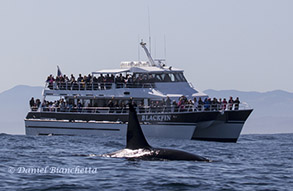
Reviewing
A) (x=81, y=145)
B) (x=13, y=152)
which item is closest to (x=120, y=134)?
(x=81, y=145)

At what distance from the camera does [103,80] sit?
52.6 metres

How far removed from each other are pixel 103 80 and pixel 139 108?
398cm

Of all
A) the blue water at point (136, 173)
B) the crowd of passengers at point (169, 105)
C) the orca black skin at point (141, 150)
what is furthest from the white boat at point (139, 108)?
Answer: the orca black skin at point (141, 150)

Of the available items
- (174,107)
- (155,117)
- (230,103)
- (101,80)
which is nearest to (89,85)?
(101,80)

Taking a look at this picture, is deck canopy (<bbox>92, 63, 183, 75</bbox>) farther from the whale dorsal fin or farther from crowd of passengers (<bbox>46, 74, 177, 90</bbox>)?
the whale dorsal fin

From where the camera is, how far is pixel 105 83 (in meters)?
52.2

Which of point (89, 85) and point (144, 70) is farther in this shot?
point (89, 85)

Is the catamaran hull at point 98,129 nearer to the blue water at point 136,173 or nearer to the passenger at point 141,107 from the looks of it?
the passenger at point 141,107

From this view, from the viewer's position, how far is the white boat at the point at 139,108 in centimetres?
4778

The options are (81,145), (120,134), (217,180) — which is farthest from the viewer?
(120,134)

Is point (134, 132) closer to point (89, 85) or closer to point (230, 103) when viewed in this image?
point (230, 103)

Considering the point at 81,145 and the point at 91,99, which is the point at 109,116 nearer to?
the point at 91,99

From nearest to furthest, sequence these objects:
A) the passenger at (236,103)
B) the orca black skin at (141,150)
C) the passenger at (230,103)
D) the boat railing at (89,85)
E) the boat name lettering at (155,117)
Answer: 1. the orca black skin at (141,150)
2. the passenger at (230,103)
3. the passenger at (236,103)
4. the boat name lettering at (155,117)
5. the boat railing at (89,85)

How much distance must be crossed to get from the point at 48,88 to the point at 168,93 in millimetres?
9534
